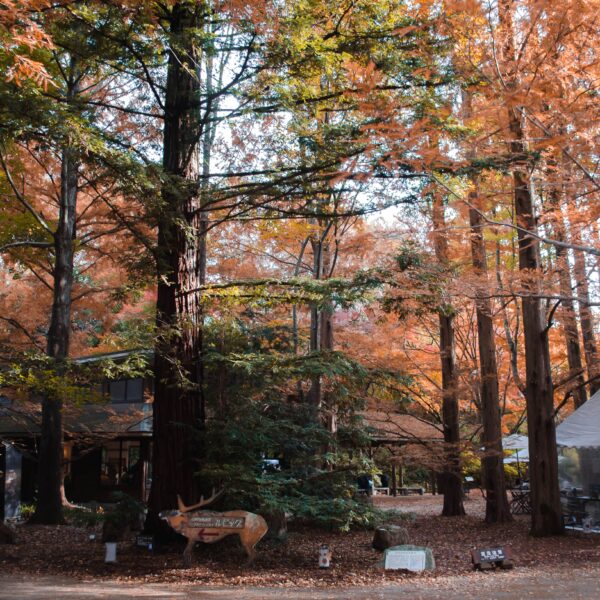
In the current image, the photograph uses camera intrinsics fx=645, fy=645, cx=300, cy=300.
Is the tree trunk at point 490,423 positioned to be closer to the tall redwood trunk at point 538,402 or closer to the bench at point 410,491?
the tall redwood trunk at point 538,402

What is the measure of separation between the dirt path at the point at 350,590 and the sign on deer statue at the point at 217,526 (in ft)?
3.03

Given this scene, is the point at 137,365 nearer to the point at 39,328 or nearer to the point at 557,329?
the point at 557,329

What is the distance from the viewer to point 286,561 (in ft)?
30.6

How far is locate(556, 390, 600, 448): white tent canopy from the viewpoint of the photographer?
1345cm

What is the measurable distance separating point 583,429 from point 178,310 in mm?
9177

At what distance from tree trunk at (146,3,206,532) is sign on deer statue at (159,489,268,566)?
100cm

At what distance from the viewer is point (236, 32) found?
952 centimetres

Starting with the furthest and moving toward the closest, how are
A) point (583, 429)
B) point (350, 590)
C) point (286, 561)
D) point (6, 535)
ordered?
point (583, 429), point (6, 535), point (286, 561), point (350, 590)

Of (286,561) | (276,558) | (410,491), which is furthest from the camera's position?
(410,491)

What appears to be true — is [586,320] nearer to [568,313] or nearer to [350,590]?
[568,313]

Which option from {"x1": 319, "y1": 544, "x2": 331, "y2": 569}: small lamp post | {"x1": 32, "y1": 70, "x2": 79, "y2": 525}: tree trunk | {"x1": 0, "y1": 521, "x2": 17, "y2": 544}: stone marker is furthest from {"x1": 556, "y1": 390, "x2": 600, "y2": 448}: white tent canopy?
{"x1": 32, "y1": 70, "x2": 79, "y2": 525}: tree trunk

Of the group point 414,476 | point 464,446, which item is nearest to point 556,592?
point 464,446

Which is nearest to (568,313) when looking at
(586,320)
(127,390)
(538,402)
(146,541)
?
(538,402)

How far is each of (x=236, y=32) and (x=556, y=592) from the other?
849 centimetres
